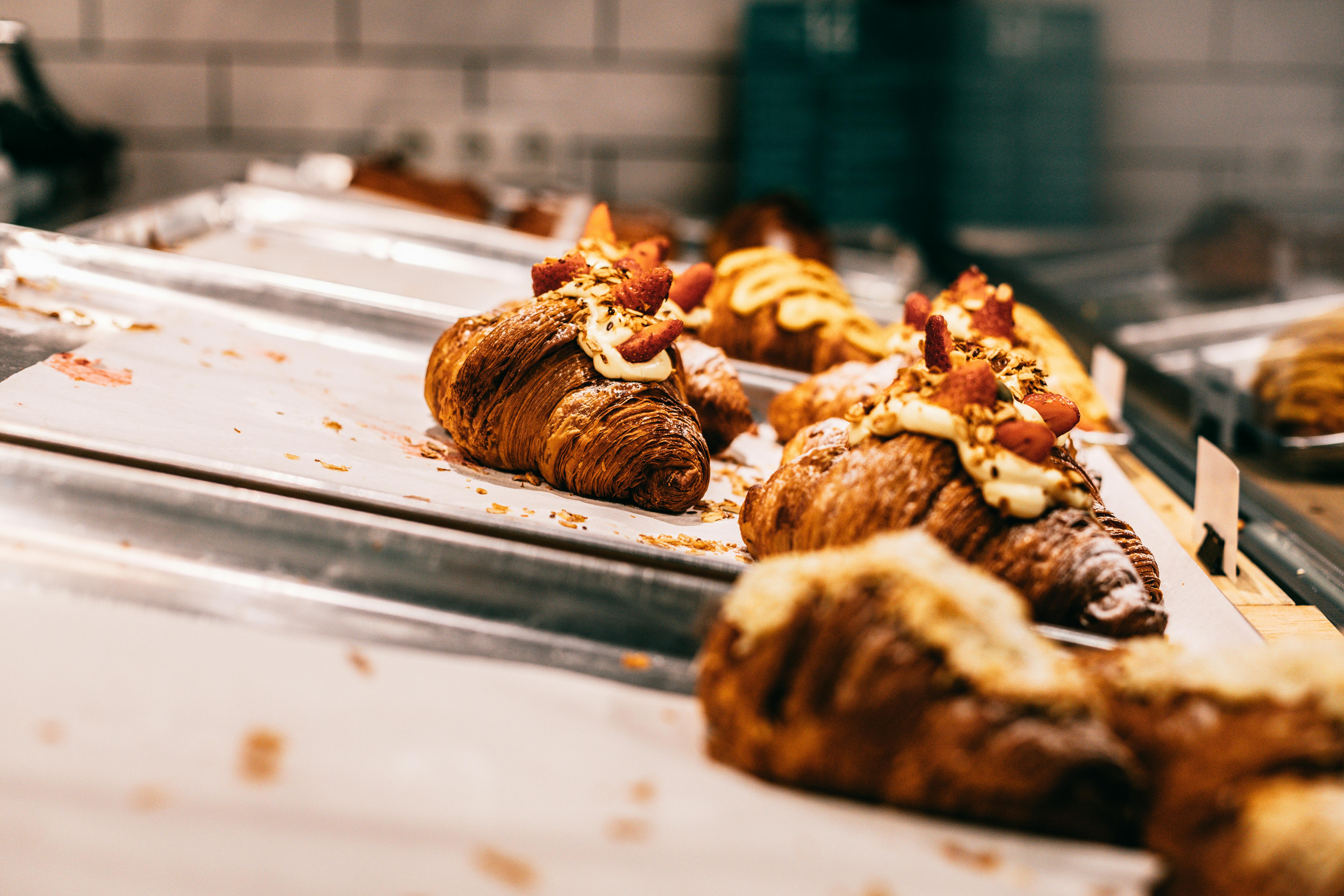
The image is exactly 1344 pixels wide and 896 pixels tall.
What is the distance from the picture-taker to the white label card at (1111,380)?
7.03 ft

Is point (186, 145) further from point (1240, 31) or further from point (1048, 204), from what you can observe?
point (1240, 31)

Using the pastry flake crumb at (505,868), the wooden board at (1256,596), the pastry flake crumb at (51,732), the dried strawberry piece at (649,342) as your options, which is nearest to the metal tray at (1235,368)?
the wooden board at (1256,596)

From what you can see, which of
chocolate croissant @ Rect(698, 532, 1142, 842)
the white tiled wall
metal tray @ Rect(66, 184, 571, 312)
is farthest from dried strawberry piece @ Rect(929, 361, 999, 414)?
the white tiled wall

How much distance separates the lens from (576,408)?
1515 mm

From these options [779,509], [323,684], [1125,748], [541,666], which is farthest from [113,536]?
[1125,748]

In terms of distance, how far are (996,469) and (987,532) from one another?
73 mm

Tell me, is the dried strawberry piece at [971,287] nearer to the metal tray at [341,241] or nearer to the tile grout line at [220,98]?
the metal tray at [341,241]

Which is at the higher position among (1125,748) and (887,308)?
(887,308)

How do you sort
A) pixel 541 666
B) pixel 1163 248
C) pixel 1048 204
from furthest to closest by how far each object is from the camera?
pixel 1048 204, pixel 1163 248, pixel 541 666

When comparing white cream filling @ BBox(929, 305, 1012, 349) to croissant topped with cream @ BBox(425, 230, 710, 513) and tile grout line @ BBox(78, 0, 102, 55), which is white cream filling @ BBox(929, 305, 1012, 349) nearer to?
croissant topped with cream @ BBox(425, 230, 710, 513)

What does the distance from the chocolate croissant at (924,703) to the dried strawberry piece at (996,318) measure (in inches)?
40.4

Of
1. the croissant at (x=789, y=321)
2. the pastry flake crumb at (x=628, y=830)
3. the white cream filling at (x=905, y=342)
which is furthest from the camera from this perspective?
the croissant at (x=789, y=321)

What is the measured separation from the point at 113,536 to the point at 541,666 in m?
0.51

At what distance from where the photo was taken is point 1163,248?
8.71ft
